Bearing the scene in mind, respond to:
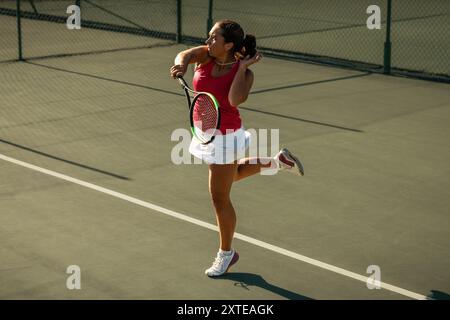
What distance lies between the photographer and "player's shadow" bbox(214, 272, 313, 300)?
7387 mm

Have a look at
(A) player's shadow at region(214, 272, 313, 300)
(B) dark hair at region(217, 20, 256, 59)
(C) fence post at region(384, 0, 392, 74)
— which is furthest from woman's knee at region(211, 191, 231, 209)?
(C) fence post at region(384, 0, 392, 74)

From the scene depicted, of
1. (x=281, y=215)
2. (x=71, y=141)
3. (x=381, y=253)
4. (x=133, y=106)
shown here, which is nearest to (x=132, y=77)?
(x=133, y=106)

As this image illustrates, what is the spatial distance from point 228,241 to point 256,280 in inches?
15.6

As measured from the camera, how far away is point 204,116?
24.8 ft

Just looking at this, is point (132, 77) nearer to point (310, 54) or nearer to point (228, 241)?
point (310, 54)

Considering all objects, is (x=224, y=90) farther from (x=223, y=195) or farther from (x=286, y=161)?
(x=286, y=161)

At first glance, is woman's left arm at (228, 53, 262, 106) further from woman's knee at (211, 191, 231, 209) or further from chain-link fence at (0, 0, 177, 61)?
chain-link fence at (0, 0, 177, 61)

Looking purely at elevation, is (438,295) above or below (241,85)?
below

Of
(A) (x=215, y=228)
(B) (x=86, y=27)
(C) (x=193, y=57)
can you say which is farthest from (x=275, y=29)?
(C) (x=193, y=57)

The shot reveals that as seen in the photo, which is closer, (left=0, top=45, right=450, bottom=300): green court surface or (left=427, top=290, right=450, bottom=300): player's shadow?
(left=427, top=290, right=450, bottom=300): player's shadow

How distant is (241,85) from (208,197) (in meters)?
2.78

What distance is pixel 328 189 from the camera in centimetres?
1022

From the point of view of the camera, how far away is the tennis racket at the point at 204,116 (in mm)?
7410

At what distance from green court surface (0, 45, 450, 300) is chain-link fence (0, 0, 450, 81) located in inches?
117
